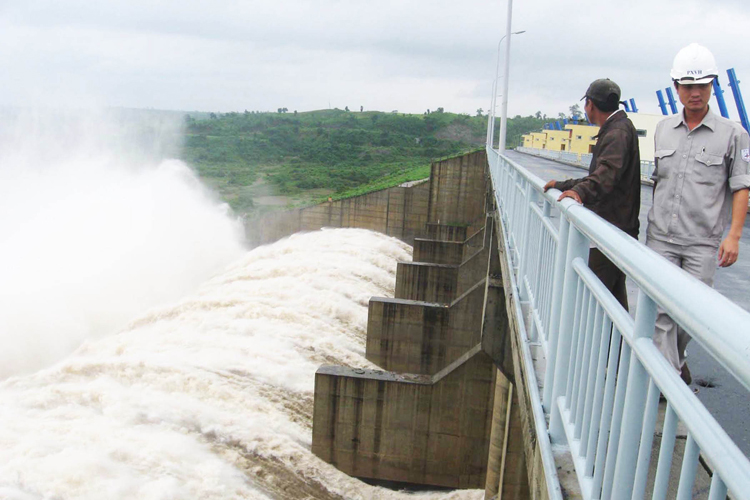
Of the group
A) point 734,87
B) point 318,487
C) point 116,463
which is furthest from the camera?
point 734,87

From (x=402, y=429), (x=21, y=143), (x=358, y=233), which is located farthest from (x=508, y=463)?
(x=21, y=143)

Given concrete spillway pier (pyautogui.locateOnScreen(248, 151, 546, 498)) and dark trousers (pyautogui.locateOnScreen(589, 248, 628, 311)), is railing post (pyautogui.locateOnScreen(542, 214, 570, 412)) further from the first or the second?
dark trousers (pyautogui.locateOnScreen(589, 248, 628, 311))

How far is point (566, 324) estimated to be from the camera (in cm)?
283

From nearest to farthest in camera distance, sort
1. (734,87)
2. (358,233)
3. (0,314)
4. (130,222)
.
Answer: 1. (0,314)
2. (358,233)
3. (130,222)
4. (734,87)

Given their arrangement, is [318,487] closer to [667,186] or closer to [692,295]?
[667,186]

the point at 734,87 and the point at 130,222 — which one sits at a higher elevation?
the point at 734,87

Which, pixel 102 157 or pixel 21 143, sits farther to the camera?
pixel 21 143

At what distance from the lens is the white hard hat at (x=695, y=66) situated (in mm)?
3238

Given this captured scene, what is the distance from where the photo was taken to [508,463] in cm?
965

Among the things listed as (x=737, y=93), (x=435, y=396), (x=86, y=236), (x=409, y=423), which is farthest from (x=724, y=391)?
(x=737, y=93)

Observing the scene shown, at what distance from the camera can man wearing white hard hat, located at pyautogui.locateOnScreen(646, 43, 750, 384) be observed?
3.35 metres

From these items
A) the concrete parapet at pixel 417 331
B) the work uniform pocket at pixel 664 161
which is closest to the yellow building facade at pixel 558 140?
the concrete parapet at pixel 417 331

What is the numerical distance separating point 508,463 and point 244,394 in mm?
5097

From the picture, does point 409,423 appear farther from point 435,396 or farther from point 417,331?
point 417,331
